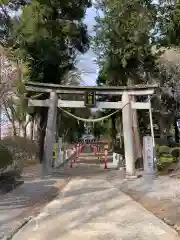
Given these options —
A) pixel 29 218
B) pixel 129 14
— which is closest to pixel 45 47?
pixel 129 14

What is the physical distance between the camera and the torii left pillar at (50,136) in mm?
19719

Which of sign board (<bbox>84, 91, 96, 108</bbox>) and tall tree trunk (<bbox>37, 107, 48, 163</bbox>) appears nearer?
sign board (<bbox>84, 91, 96, 108</bbox>)

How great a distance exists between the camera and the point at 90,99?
19.8 m

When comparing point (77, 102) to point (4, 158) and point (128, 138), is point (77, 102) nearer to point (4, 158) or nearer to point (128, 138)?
point (128, 138)

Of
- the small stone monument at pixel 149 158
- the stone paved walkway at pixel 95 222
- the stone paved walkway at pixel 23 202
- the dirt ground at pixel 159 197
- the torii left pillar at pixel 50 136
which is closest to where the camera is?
the stone paved walkway at pixel 95 222

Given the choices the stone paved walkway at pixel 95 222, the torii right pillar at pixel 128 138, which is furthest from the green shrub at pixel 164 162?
the stone paved walkway at pixel 95 222

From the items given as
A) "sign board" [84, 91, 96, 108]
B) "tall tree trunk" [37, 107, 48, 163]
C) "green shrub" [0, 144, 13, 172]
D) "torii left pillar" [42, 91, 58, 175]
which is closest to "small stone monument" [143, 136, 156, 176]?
"sign board" [84, 91, 96, 108]

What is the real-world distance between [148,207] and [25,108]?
1655 centimetres

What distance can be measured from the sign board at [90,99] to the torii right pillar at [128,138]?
4.82ft

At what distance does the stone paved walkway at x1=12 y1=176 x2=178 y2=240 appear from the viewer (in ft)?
22.3

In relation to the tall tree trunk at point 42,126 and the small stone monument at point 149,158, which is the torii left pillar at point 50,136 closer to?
the small stone monument at point 149,158

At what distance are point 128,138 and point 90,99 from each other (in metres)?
2.61

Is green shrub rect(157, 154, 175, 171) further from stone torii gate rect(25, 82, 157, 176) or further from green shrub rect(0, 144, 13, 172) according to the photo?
green shrub rect(0, 144, 13, 172)

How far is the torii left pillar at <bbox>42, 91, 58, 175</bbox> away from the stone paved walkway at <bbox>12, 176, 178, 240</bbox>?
8.24 m
